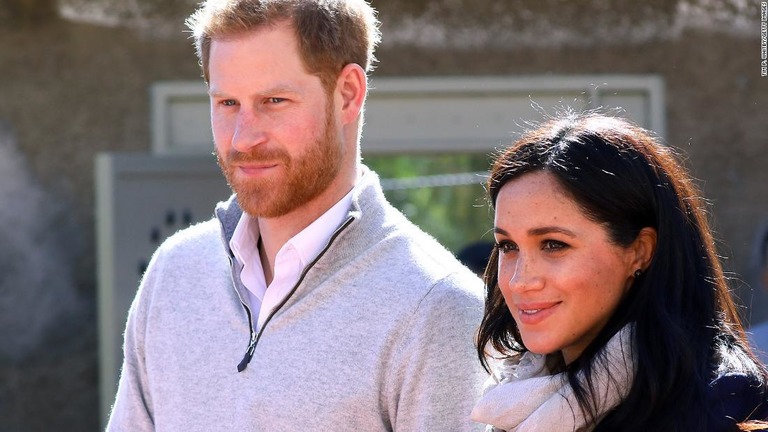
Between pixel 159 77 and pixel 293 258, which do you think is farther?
pixel 159 77

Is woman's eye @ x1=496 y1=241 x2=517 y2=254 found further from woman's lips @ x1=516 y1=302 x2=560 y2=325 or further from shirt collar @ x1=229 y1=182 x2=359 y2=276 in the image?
shirt collar @ x1=229 y1=182 x2=359 y2=276

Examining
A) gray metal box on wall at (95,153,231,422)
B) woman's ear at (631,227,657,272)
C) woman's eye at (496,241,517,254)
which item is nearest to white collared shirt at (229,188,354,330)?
woman's eye at (496,241,517,254)

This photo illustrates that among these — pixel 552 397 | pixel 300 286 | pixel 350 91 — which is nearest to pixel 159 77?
pixel 350 91

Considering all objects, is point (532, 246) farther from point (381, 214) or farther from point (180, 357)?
point (180, 357)

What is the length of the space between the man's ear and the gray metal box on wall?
2.05 metres

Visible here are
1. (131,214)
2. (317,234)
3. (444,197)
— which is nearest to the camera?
(317,234)

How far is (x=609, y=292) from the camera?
201 centimetres

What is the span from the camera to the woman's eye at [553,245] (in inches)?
79.4

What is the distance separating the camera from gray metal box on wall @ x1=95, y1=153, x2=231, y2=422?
4387 mm

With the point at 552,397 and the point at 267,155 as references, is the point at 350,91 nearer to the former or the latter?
the point at 267,155

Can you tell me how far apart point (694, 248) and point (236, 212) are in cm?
102

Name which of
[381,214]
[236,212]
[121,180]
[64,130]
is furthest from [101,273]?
[381,214]

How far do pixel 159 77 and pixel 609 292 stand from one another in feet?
9.97

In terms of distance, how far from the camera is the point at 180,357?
94.6 inches
